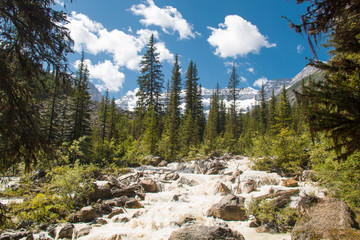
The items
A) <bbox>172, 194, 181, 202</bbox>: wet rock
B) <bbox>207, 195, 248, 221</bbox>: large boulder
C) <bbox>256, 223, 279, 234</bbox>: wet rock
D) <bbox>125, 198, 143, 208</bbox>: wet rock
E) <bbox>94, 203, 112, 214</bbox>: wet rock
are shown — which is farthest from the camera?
<bbox>172, 194, 181, 202</bbox>: wet rock

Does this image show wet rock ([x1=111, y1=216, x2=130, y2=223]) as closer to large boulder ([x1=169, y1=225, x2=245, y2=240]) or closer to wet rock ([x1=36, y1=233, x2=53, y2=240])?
wet rock ([x1=36, y1=233, x2=53, y2=240])

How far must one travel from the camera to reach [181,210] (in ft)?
29.6

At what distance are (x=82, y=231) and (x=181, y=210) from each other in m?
4.16

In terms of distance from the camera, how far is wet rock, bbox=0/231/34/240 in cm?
581

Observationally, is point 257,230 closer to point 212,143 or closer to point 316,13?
point 316,13

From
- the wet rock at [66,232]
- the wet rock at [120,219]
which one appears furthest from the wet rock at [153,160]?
the wet rock at [66,232]

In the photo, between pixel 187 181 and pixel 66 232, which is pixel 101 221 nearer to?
pixel 66 232

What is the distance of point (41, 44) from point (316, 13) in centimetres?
568

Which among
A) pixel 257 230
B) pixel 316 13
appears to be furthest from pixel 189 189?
pixel 316 13

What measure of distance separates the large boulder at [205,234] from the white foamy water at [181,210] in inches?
32.6

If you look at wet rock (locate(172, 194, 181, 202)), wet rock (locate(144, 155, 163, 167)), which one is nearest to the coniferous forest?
wet rock (locate(172, 194, 181, 202))

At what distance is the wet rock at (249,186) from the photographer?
10.6 meters

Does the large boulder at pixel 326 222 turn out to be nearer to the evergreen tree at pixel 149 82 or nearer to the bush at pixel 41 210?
the bush at pixel 41 210

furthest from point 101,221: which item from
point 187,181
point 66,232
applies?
point 187,181
